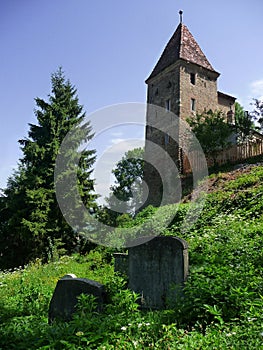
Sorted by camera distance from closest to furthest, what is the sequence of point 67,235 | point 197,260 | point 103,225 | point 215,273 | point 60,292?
1. point 215,273
2. point 60,292
3. point 197,260
4. point 67,235
5. point 103,225

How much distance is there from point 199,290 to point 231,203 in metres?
7.70

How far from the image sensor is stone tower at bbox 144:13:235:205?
22.8m

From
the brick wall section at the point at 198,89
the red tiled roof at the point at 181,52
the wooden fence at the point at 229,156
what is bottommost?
the wooden fence at the point at 229,156

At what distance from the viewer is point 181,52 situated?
77.7 ft

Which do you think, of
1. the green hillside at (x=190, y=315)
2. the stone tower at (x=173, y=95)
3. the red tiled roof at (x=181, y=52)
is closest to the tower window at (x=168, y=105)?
the stone tower at (x=173, y=95)

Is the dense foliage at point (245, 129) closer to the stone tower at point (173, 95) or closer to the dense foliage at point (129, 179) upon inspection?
the stone tower at point (173, 95)

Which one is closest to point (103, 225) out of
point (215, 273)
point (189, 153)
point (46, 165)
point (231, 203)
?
point (46, 165)

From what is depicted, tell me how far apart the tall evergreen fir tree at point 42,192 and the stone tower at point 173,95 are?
570 cm

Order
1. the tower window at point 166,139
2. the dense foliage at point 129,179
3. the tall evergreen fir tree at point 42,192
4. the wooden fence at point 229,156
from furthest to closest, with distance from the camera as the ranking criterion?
the dense foliage at point 129,179 → the tower window at point 166,139 → the wooden fence at point 229,156 → the tall evergreen fir tree at point 42,192

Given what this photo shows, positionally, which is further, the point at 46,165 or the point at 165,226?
the point at 46,165

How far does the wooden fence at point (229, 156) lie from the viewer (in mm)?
18547

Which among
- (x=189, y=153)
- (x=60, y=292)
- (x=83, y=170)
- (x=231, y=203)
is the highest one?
(x=189, y=153)

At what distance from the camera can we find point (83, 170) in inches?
784

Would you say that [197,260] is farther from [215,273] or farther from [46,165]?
[46,165]
